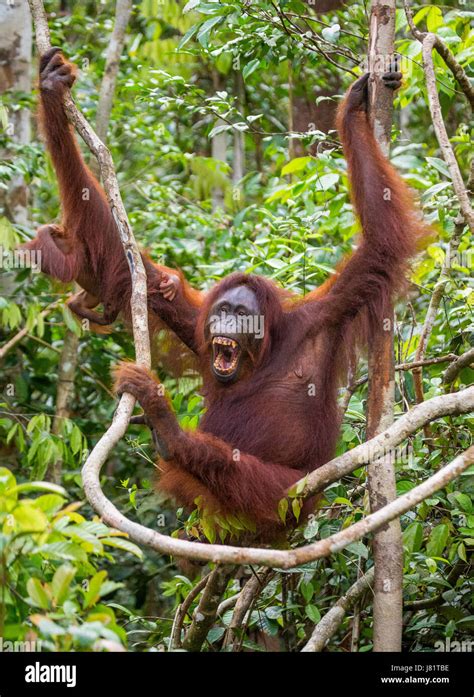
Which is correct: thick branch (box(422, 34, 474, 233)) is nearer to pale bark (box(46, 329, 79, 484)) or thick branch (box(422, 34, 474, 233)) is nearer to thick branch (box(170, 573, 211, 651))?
thick branch (box(170, 573, 211, 651))

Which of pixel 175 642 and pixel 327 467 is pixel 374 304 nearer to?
pixel 327 467

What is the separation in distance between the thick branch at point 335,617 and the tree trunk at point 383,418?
0.35 metres

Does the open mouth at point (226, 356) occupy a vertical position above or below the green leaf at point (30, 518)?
above

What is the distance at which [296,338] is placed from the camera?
4512 millimetres

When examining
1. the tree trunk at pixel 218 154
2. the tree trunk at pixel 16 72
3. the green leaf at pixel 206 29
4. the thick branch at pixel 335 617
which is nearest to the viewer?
the thick branch at pixel 335 617

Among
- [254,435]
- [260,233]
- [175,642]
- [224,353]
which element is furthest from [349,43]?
[175,642]

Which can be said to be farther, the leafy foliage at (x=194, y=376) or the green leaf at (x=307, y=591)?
the green leaf at (x=307, y=591)

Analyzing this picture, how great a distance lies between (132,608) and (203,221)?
9.40ft

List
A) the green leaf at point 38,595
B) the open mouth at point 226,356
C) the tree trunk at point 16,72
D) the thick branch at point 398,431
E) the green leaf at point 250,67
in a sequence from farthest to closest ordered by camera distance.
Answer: the tree trunk at point 16,72, the green leaf at point 250,67, the open mouth at point 226,356, the thick branch at point 398,431, the green leaf at point 38,595

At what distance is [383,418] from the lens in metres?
3.75

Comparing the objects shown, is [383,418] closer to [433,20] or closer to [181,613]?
[181,613]

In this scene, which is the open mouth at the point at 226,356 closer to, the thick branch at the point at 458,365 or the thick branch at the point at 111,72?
the thick branch at the point at 458,365

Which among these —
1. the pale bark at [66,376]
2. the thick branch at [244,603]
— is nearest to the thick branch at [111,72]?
the pale bark at [66,376]

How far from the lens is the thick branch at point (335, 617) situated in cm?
385
